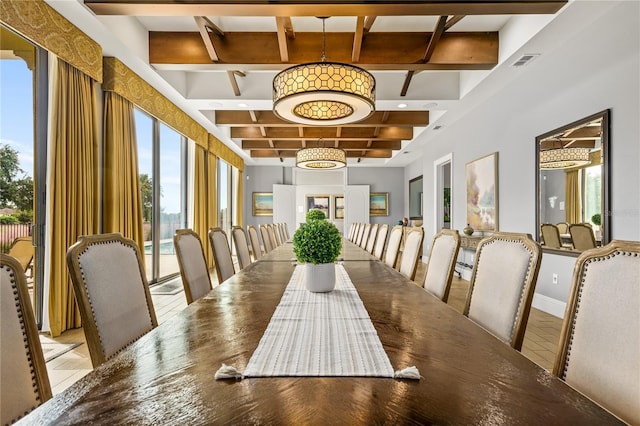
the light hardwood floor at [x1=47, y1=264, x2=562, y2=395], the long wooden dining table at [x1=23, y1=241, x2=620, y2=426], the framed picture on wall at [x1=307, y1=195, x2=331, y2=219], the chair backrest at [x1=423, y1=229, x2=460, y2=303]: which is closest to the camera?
the long wooden dining table at [x1=23, y1=241, x2=620, y2=426]

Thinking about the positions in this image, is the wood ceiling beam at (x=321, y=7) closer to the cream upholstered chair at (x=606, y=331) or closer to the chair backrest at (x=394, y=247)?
the chair backrest at (x=394, y=247)

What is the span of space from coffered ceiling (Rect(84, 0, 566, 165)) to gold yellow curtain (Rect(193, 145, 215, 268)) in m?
1.60

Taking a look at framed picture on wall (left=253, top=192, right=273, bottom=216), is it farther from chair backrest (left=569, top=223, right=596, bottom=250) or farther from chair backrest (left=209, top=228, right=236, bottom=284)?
chair backrest (left=569, top=223, right=596, bottom=250)

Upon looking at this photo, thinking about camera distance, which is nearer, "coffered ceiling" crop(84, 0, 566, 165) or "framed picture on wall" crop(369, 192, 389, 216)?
"coffered ceiling" crop(84, 0, 566, 165)

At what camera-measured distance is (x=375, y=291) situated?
165 cm

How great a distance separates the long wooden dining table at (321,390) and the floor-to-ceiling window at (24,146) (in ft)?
8.77

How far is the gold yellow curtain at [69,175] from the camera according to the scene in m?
2.97

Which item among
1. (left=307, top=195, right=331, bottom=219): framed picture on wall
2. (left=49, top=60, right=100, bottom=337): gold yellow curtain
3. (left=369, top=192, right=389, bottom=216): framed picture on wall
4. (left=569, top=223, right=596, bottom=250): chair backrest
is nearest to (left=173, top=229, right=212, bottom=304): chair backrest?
(left=49, top=60, right=100, bottom=337): gold yellow curtain

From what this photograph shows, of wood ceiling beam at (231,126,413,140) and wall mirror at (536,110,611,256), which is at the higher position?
wood ceiling beam at (231,126,413,140)

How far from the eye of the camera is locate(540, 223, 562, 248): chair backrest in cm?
356

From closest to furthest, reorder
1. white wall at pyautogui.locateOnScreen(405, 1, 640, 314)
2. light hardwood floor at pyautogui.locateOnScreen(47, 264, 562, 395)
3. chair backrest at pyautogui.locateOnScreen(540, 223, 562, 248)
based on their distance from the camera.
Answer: light hardwood floor at pyautogui.locateOnScreen(47, 264, 562, 395) → white wall at pyautogui.locateOnScreen(405, 1, 640, 314) → chair backrest at pyautogui.locateOnScreen(540, 223, 562, 248)

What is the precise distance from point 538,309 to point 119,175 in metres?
4.92

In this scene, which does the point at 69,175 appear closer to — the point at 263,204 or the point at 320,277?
the point at 320,277

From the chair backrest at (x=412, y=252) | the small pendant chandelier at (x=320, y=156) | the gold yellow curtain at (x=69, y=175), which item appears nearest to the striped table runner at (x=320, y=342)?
the chair backrest at (x=412, y=252)
